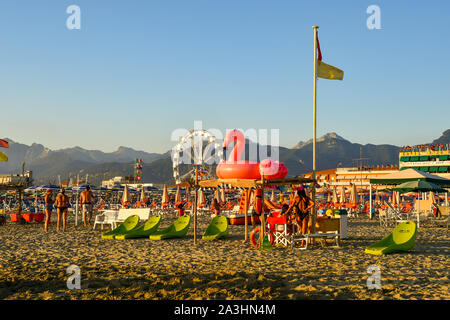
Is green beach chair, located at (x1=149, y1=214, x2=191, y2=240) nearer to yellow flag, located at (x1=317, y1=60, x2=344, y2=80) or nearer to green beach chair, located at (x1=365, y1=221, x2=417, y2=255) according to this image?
green beach chair, located at (x1=365, y1=221, x2=417, y2=255)

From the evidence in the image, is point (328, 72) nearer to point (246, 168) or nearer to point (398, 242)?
point (398, 242)

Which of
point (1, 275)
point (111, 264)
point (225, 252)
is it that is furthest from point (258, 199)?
point (1, 275)

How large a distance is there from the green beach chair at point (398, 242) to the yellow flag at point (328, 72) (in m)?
4.38

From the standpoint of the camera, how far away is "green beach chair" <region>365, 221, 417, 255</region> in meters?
9.48

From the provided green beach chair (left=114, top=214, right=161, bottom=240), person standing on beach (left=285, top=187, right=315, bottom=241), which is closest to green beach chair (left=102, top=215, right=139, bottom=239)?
Result: green beach chair (left=114, top=214, right=161, bottom=240)

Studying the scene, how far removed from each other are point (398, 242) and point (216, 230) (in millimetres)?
5275

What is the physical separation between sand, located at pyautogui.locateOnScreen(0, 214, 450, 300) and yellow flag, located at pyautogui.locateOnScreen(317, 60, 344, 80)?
4.56m

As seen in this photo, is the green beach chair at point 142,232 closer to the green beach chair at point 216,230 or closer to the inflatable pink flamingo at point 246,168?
the green beach chair at point 216,230

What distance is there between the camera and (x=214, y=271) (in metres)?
7.46

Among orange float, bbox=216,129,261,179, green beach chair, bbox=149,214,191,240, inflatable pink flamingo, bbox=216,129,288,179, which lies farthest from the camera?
orange float, bbox=216,129,261,179

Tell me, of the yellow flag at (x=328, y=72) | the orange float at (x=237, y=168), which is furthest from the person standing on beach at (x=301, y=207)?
the orange float at (x=237, y=168)

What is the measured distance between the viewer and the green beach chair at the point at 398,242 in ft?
31.1
